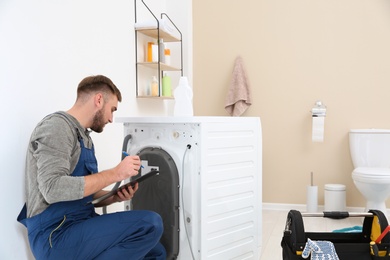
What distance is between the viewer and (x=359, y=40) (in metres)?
3.38

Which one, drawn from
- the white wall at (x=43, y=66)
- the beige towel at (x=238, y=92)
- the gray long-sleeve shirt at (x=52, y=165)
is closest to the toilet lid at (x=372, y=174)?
the beige towel at (x=238, y=92)

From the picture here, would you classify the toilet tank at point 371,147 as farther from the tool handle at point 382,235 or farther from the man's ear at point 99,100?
the man's ear at point 99,100

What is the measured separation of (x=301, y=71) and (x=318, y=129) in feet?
1.86

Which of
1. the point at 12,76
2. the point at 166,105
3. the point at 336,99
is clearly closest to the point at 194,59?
the point at 166,105

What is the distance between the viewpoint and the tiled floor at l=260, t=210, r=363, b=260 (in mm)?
2477

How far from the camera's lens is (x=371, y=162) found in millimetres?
3209

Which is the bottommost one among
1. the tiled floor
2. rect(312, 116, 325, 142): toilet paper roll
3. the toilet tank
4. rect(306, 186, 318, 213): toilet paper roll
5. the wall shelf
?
the tiled floor

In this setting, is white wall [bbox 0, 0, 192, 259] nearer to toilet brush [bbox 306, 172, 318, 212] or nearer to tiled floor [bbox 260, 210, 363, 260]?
tiled floor [bbox 260, 210, 363, 260]

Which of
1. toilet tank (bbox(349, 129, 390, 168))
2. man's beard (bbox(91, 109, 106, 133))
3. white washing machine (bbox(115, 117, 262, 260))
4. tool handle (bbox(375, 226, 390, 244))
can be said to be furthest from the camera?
→ toilet tank (bbox(349, 129, 390, 168))

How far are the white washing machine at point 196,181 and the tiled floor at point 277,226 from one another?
477mm

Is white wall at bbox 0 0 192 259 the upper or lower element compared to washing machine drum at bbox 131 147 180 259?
upper

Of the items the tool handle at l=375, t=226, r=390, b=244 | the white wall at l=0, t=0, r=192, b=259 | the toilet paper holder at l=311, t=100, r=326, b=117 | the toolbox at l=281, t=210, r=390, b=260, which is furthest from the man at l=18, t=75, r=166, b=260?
the toilet paper holder at l=311, t=100, r=326, b=117

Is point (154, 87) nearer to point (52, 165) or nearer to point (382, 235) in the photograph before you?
point (52, 165)

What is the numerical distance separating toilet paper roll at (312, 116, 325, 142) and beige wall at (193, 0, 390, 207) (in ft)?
0.43
